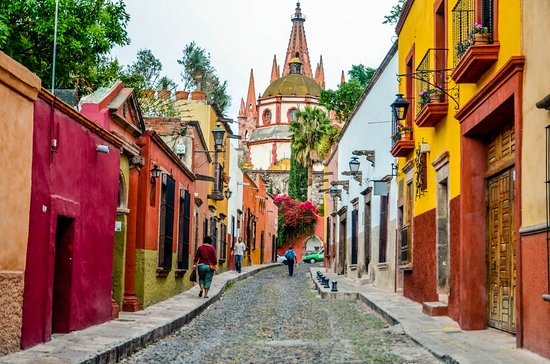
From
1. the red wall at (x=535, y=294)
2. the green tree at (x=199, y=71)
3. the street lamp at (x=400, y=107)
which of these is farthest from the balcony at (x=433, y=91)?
the green tree at (x=199, y=71)

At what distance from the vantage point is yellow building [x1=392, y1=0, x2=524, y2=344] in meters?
9.88

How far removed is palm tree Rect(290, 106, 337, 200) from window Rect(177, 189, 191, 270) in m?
40.2

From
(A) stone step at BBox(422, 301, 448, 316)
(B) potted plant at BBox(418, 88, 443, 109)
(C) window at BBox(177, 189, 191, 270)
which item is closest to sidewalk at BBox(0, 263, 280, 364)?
(C) window at BBox(177, 189, 191, 270)

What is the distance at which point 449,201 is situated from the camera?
13.4 m

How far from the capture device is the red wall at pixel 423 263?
14.7 m

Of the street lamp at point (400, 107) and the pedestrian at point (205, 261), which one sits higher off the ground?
the street lamp at point (400, 107)

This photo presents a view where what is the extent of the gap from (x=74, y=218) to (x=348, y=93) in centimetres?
4570

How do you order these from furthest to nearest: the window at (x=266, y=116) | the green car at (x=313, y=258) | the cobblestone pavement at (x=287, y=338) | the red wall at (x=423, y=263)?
1. the window at (x=266, y=116)
2. the green car at (x=313, y=258)
3. the red wall at (x=423, y=263)
4. the cobblestone pavement at (x=287, y=338)

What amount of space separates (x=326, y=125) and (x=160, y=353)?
5249 centimetres

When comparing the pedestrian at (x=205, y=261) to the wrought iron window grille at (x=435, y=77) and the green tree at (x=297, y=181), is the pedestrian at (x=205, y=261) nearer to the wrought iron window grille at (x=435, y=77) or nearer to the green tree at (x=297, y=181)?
the wrought iron window grille at (x=435, y=77)

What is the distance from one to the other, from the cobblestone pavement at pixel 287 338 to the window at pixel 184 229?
2545mm

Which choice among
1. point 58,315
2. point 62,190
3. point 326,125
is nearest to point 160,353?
point 58,315

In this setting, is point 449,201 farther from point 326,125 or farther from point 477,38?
point 326,125

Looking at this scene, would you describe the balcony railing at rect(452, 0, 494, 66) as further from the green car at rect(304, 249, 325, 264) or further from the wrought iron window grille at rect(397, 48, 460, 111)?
the green car at rect(304, 249, 325, 264)
